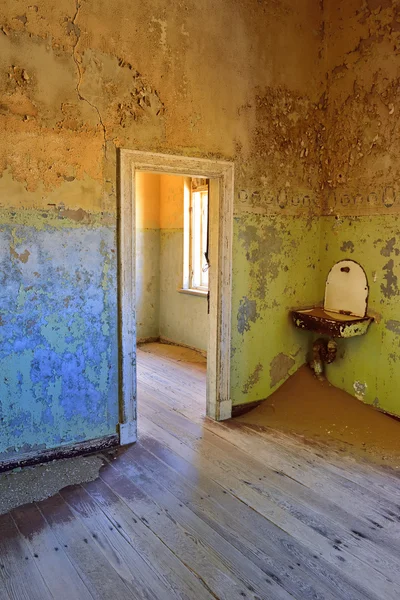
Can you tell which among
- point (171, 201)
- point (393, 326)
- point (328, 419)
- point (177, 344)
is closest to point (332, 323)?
point (393, 326)

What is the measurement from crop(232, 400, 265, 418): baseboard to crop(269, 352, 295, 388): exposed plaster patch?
23 centimetres

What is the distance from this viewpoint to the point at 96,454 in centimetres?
328

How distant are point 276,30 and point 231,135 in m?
0.99

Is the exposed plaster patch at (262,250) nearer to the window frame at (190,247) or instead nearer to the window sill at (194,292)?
the window sill at (194,292)

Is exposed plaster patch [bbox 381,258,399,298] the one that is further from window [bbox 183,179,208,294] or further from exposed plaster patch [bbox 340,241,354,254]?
window [bbox 183,179,208,294]

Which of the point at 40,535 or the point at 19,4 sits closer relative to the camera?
the point at 40,535

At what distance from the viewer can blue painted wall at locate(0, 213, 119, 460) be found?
2.96 m

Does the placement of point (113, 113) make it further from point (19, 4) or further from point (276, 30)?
point (276, 30)

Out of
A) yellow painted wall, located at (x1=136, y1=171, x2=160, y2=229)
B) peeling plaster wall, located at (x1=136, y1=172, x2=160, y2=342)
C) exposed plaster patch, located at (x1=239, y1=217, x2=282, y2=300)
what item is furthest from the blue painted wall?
yellow painted wall, located at (x1=136, y1=171, x2=160, y2=229)

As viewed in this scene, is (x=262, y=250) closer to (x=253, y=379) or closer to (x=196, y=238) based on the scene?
(x=253, y=379)

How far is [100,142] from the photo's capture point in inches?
123

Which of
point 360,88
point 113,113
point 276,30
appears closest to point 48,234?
point 113,113

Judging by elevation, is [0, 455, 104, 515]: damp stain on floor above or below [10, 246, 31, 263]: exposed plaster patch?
below

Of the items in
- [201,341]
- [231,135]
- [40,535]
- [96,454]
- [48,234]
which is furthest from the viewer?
[201,341]
